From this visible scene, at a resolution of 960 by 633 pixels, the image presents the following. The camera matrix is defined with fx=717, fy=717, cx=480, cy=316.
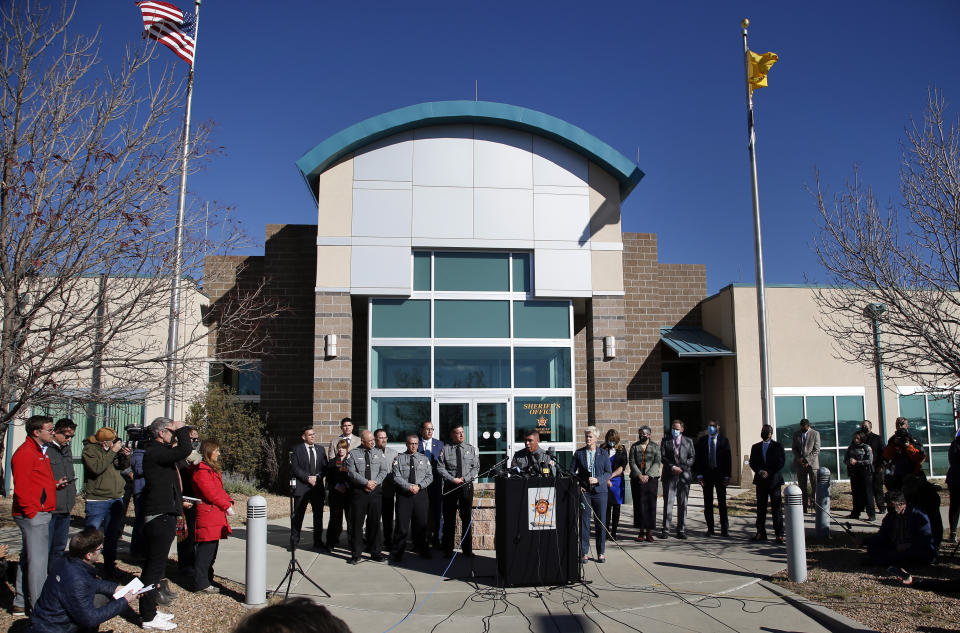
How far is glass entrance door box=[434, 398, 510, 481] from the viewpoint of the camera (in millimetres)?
15930

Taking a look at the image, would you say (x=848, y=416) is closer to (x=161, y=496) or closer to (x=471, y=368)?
(x=471, y=368)

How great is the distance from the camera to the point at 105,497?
27.4ft

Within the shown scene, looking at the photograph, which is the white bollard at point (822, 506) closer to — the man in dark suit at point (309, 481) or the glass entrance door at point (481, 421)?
the glass entrance door at point (481, 421)

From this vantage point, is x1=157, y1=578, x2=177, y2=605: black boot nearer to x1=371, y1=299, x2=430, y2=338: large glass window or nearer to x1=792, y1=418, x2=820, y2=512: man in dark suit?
x1=371, y1=299, x2=430, y2=338: large glass window

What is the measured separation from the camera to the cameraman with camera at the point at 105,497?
27.0ft

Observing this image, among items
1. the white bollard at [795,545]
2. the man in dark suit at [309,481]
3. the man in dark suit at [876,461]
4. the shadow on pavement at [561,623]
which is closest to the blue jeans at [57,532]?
the man in dark suit at [309,481]

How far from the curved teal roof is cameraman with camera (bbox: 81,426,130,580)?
29.5 ft

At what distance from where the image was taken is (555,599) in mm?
7809

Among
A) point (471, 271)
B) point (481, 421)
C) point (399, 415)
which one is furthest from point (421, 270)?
point (481, 421)

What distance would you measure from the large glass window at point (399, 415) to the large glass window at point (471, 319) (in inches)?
64.3

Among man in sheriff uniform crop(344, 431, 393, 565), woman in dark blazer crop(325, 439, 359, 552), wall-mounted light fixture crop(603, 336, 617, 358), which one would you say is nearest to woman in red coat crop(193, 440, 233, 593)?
man in sheriff uniform crop(344, 431, 393, 565)

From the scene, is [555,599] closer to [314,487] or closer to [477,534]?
[477,534]

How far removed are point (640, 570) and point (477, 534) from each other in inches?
98.4

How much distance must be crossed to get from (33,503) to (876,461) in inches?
530
